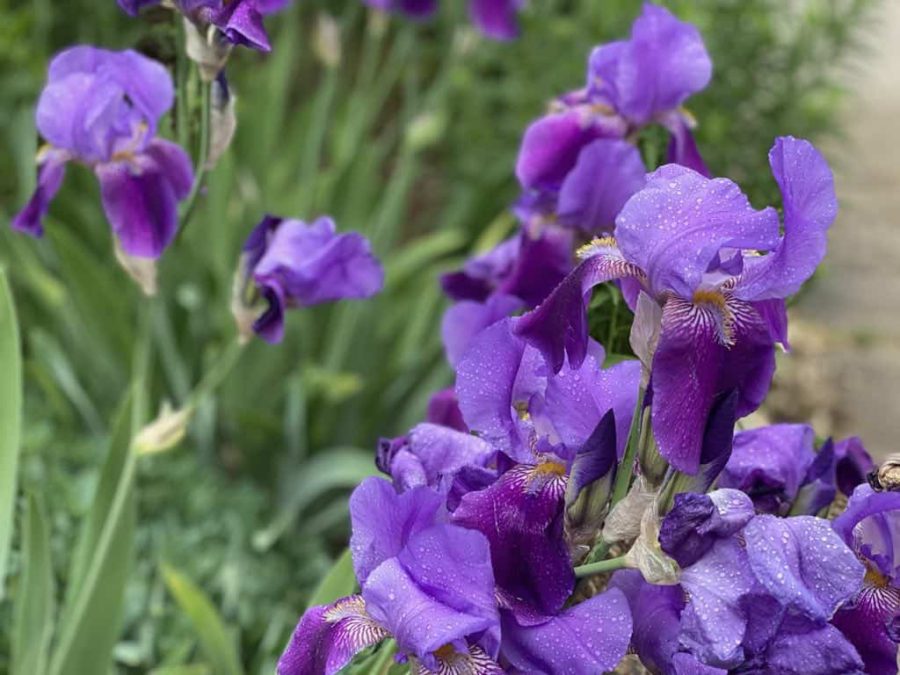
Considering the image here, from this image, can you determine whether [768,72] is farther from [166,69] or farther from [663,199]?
[663,199]

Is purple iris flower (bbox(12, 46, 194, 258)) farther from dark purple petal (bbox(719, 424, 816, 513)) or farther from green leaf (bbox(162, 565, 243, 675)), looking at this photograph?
dark purple petal (bbox(719, 424, 816, 513))

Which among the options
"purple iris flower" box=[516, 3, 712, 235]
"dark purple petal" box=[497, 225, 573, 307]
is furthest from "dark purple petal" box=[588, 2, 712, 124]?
"dark purple petal" box=[497, 225, 573, 307]

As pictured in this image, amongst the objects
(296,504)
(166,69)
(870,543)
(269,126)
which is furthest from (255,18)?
(269,126)

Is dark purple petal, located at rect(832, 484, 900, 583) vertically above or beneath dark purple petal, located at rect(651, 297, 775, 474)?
beneath

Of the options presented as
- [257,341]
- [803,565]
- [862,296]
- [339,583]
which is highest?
[803,565]

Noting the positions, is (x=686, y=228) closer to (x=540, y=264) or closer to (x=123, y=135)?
(x=540, y=264)

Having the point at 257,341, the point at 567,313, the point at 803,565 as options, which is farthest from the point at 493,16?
the point at 803,565
